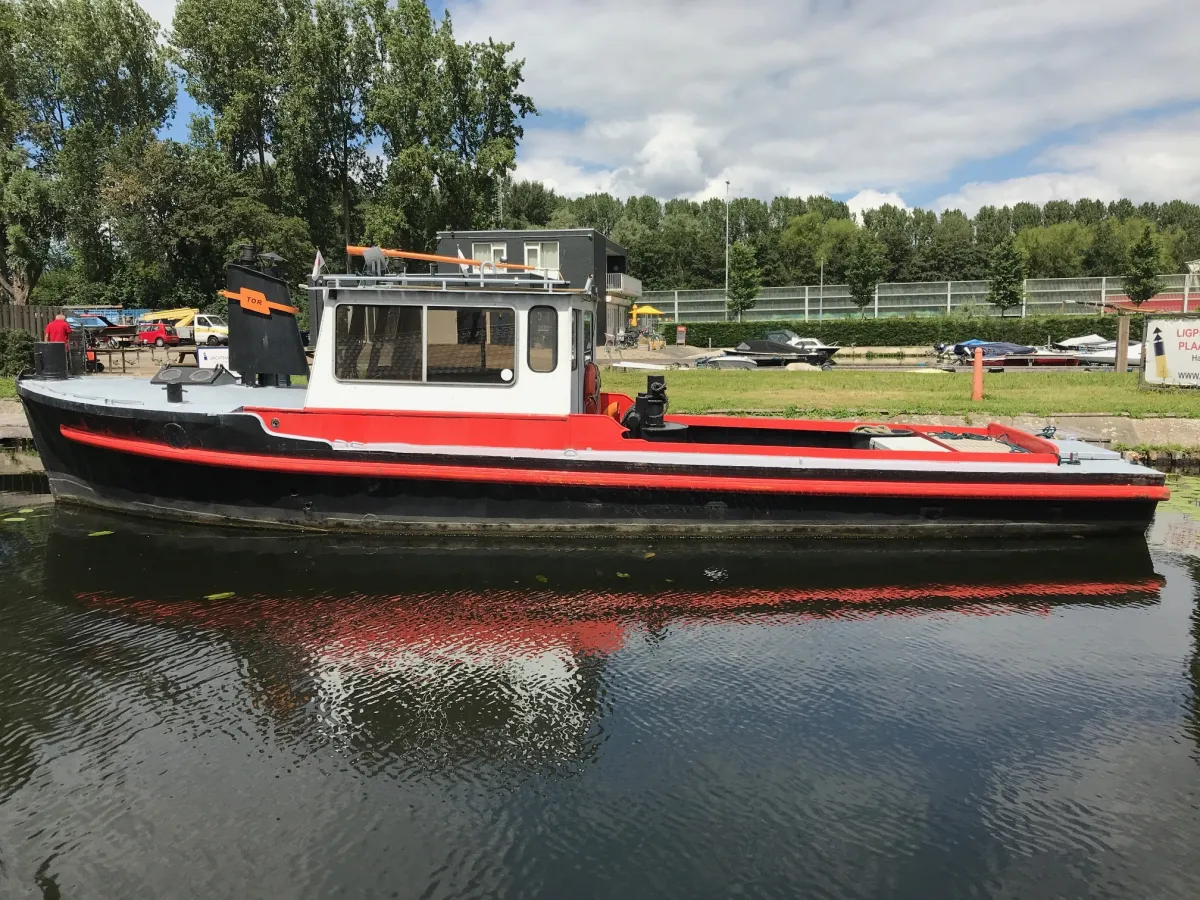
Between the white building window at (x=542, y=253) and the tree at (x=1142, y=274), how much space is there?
3335cm

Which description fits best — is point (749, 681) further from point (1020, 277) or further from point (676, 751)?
point (1020, 277)

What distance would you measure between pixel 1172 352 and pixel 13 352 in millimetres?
23904

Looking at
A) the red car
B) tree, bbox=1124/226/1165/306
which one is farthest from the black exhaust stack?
tree, bbox=1124/226/1165/306

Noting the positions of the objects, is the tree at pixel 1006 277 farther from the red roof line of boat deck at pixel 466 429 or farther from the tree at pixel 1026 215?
the tree at pixel 1026 215

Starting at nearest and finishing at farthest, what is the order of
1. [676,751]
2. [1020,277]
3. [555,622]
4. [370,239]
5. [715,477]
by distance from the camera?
[676,751], [555,622], [715,477], [370,239], [1020,277]

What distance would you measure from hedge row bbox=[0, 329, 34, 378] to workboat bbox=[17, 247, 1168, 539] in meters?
12.8

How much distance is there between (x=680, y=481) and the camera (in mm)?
8438

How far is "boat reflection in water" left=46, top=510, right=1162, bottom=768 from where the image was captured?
16.8ft

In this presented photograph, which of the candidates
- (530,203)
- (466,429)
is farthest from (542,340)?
(530,203)

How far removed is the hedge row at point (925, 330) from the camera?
43219 mm

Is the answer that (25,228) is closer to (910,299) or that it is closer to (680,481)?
(680,481)

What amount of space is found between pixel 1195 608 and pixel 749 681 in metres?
3.98

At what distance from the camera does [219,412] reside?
27.9ft

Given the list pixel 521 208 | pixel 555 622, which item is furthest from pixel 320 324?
pixel 521 208
